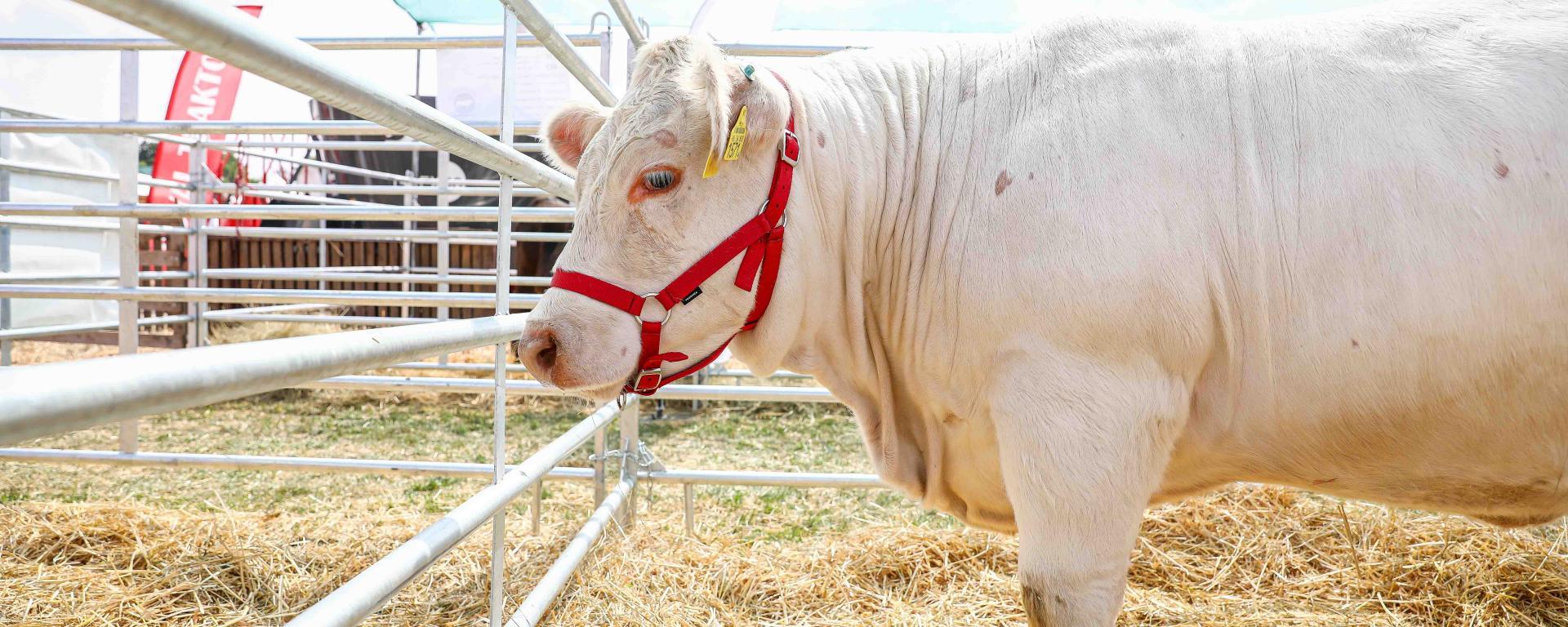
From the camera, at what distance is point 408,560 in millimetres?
1417

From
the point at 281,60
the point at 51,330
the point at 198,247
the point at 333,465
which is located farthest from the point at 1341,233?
the point at 198,247

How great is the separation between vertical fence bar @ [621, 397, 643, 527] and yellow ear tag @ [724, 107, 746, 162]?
189 cm

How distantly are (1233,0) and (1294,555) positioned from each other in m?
3.38

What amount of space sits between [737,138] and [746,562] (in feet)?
6.35

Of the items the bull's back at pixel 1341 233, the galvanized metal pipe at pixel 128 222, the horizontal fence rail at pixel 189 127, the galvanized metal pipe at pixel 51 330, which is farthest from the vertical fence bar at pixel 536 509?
the bull's back at pixel 1341 233

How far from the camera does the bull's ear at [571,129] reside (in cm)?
239

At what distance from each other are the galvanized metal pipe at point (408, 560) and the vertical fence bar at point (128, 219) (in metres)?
2.47

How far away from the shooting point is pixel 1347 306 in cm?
180

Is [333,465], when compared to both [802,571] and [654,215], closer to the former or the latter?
[802,571]

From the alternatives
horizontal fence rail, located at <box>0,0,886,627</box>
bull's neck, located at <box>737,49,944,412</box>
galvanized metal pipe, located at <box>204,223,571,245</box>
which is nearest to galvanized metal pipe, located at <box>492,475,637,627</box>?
horizontal fence rail, located at <box>0,0,886,627</box>

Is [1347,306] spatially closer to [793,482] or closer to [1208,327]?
[1208,327]

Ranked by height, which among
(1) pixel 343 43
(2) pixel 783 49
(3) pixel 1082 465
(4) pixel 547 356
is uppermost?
(2) pixel 783 49

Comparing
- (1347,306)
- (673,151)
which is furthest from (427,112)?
(1347,306)

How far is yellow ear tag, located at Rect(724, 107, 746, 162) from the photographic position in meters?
1.90
